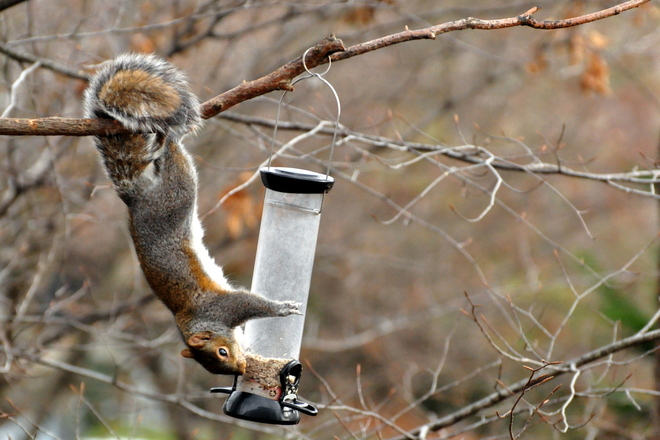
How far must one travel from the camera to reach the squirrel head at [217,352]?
2803 millimetres

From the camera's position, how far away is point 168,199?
2.90m

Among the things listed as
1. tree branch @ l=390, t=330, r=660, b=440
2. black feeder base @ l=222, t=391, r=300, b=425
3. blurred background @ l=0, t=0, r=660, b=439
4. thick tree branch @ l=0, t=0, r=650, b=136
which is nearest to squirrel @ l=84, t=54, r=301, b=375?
black feeder base @ l=222, t=391, r=300, b=425

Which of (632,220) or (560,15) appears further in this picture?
(632,220)

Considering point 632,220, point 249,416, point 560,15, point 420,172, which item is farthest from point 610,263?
point 249,416

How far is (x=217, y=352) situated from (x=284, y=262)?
0.44 metres

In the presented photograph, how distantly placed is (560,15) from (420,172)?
363 centimetres

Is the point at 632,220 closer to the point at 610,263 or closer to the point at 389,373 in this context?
the point at 610,263

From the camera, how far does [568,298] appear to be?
34.8 ft

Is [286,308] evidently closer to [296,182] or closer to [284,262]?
[284,262]

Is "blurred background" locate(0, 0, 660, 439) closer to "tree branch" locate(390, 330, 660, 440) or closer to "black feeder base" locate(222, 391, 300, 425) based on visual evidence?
"tree branch" locate(390, 330, 660, 440)

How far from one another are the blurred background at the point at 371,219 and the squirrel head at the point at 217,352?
1.27 metres

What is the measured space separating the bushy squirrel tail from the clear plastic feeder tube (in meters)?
0.44

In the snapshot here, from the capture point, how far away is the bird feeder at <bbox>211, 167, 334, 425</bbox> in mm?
2805

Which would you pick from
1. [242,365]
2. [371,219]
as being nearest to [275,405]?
[242,365]
